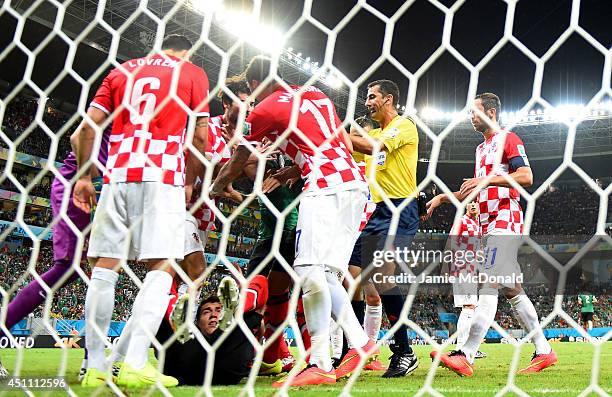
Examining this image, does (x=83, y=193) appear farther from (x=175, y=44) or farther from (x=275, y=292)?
(x=275, y=292)

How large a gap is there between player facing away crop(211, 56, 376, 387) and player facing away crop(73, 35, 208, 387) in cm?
33

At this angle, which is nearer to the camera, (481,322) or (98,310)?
(98,310)

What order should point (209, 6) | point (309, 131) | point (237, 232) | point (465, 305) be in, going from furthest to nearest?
point (237, 232), point (465, 305), point (309, 131), point (209, 6)

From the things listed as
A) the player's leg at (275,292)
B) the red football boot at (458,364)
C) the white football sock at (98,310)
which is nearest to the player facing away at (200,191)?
the player's leg at (275,292)

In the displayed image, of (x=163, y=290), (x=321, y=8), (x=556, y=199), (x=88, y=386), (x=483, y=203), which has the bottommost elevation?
(x=88, y=386)

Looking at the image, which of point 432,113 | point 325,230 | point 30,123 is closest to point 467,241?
point 325,230

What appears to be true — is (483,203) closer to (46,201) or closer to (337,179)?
(337,179)

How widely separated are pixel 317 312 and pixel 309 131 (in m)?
0.86

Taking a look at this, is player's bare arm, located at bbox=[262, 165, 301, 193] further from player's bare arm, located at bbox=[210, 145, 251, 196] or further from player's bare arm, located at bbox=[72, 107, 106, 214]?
player's bare arm, located at bbox=[72, 107, 106, 214]

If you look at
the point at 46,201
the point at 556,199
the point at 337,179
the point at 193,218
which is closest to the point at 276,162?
the point at 193,218

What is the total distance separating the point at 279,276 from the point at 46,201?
16822 mm

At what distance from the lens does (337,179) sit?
2.66 meters

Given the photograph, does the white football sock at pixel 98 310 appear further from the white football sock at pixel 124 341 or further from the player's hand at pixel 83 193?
the player's hand at pixel 83 193

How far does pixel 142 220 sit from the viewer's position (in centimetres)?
236
